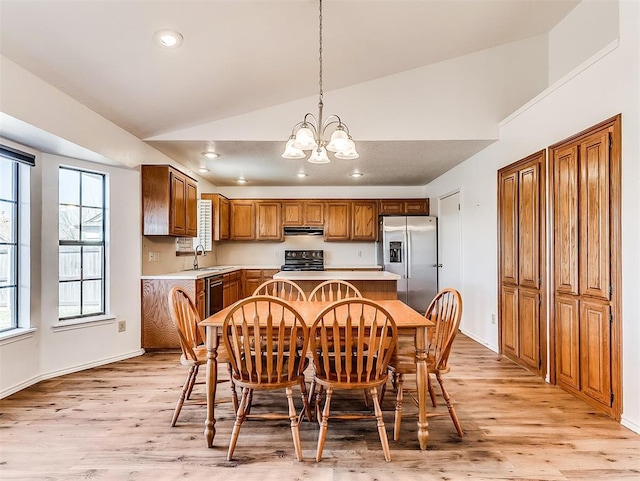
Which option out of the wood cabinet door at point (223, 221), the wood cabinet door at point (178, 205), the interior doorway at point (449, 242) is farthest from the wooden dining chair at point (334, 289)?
the wood cabinet door at point (223, 221)

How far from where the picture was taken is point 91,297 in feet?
12.2

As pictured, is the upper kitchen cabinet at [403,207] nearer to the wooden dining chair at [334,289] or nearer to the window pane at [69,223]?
the wooden dining chair at [334,289]

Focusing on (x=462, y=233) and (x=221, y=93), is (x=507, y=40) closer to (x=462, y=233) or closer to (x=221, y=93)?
(x=462, y=233)

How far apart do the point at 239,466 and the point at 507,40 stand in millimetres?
4296

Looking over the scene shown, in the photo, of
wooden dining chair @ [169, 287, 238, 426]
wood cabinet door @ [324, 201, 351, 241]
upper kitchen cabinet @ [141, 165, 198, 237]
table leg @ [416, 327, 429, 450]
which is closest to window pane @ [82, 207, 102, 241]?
upper kitchen cabinet @ [141, 165, 198, 237]

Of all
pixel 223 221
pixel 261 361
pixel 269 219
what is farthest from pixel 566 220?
pixel 223 221

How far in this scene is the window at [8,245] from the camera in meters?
2.97

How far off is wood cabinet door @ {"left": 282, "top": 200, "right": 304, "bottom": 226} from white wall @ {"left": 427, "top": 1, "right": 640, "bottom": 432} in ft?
9.46

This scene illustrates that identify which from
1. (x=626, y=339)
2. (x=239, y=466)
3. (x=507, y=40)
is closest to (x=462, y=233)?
(x=507, y=40)

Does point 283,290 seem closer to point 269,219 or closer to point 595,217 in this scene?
point 595,217

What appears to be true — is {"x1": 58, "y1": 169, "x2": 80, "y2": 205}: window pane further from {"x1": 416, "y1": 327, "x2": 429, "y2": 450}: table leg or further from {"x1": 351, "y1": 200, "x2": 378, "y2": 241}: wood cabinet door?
{"x1": 351, "y1": 200, "x2": 378, "y2": 241}: wood cabinet door

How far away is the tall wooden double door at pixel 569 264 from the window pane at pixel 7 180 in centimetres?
443

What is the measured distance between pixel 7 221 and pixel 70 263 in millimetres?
654

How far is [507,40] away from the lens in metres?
3.73
